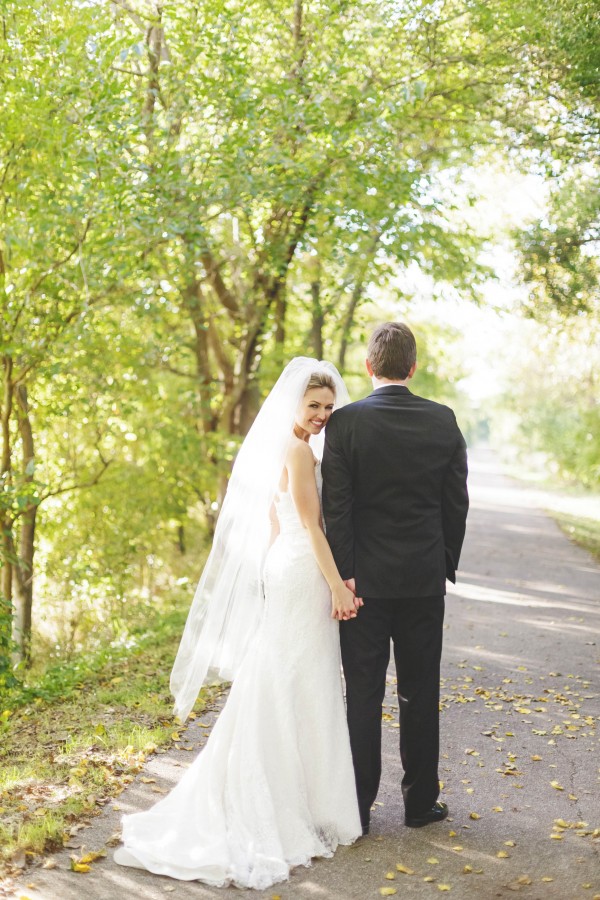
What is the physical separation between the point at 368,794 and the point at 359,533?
133 cm

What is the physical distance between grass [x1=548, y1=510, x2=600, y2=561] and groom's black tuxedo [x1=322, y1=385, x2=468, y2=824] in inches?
469

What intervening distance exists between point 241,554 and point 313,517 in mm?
617

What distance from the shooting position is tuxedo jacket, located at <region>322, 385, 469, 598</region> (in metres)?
4.40

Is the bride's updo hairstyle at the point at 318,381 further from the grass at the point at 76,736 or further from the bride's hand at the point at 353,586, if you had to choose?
the grass at the point at 76,736

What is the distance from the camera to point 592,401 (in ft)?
112

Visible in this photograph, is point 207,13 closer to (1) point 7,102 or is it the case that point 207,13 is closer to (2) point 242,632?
(1) point 7,102

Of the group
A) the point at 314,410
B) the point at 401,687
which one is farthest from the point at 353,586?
the point at 314,410

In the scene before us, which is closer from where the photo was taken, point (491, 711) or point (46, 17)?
point (491, 711)

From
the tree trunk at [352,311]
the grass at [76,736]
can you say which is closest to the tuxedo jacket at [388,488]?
the grass at [76,736]

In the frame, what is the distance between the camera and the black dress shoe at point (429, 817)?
185 inches

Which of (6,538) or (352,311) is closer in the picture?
(6,538)

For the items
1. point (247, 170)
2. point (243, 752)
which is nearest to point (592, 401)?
point (247, 170)

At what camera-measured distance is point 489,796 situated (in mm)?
5199

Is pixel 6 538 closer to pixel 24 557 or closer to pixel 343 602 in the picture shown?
pixel 24 557
